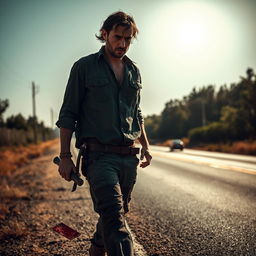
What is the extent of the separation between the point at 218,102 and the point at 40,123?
2493 inches

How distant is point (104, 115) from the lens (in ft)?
7.18

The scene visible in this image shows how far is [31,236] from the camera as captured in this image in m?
3.72

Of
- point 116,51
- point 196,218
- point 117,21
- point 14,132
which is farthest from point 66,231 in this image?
point 14,132

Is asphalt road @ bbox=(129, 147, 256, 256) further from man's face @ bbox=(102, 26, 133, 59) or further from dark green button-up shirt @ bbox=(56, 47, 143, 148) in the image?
man's face @ bbox=(102, 26, 133, 59)

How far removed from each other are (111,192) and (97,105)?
683 millimetres

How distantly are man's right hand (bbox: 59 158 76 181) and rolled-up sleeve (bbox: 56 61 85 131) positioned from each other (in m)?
0.25

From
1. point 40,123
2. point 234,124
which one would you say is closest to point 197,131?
point 234,124

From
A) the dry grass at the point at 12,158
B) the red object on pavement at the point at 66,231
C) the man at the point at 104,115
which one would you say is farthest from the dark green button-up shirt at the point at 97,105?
the dry grass at the point at 12,158

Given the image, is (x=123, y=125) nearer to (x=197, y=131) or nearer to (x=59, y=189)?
(x=59, y=189)

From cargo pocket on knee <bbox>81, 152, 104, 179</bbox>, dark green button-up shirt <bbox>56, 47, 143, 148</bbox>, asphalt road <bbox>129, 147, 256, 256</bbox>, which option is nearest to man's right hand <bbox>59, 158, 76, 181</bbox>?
cargo pocket on knee <bbox>81, 152, 104, 179</bbox>

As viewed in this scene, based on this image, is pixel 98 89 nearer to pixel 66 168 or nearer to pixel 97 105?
pixel 97 105

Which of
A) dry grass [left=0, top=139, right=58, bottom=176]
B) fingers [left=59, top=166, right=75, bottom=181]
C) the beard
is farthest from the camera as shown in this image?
dry grass [left=0, top=139, right=58, bottom=176]

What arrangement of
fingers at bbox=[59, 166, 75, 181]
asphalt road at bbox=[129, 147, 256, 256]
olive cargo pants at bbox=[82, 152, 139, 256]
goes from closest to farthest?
1. olive cargo pants at bbox=[82, 152, 139, 256]
2. fingers at bbox=[59, 166, 75, 181]
3. asphalt road at bbox=[129, 147, 256, 256]

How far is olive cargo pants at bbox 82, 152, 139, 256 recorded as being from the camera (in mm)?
1794
